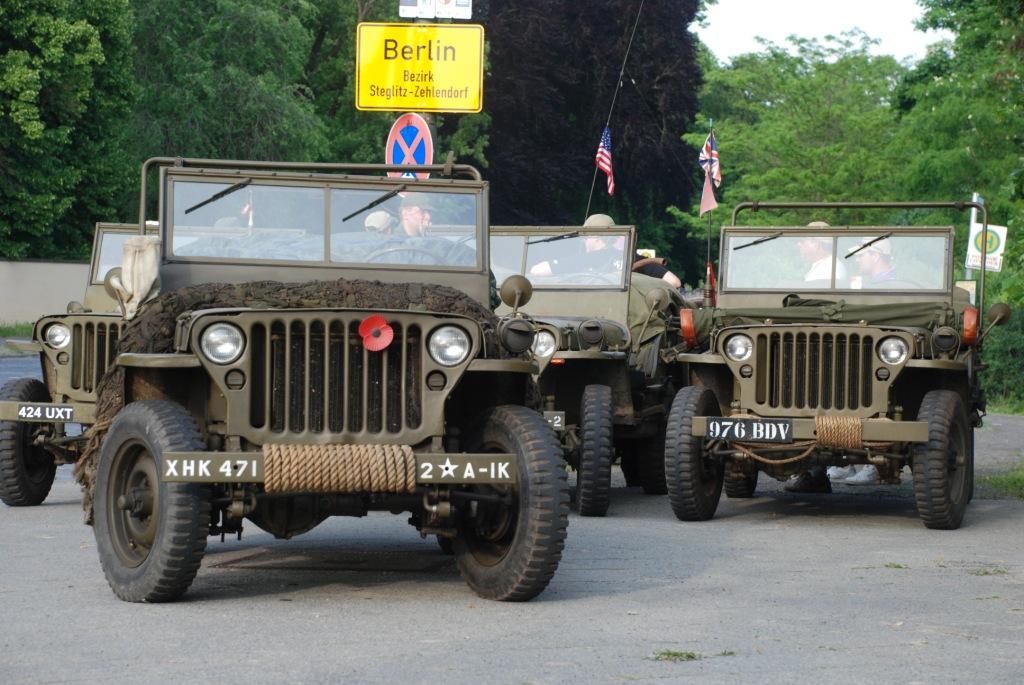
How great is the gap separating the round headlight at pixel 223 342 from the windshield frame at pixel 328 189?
1768mm

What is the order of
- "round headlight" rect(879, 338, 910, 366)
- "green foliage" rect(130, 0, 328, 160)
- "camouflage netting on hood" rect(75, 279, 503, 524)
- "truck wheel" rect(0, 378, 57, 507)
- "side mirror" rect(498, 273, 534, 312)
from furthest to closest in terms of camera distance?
"green foliage" rect(130, 0, 328, 160) → "truck wheel" rect(0, 378, 57, 507) → "round headlight" rect(879, 338, 910, 366) → "side mirror" rect(498, 273, 534, 312) → "camouflage netting on hood" rect(75, 279, 503, 524)

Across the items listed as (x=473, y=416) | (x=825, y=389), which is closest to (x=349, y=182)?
(x=473, y=416)

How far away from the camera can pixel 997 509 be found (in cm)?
1327

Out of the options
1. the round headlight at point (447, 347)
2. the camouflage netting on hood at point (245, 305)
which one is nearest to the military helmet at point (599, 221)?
the camouflage netting on hood at point (245, 305)

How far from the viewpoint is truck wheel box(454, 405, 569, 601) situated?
779 centimetres

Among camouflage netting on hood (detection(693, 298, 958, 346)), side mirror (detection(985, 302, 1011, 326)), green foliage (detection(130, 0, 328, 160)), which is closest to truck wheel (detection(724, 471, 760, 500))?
camouflage netting on hood (detection(693, 298, 958, 346))

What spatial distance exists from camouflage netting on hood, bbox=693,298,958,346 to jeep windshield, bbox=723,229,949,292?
123 cm

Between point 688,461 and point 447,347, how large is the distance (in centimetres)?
415

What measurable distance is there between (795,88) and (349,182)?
3767 centimetres

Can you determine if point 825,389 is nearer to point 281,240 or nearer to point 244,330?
point 281,240

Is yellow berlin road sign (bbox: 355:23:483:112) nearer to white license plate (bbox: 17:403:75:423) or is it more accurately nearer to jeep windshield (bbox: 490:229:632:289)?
jeep windshield (bbox: 490:229:632:289)

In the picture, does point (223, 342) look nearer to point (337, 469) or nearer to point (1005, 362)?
point (337, 469)

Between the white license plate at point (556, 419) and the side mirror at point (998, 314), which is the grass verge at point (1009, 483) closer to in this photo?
the side mirror at point (998, 314)

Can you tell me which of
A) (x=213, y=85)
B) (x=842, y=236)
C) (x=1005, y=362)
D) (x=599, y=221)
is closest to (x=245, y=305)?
(x=842, y=236)
